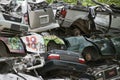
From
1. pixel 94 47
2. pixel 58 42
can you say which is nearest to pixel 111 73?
pixel 94 47

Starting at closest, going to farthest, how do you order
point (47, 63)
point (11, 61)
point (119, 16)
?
point (11, 61) < point (47, 63) < point (119, 16)

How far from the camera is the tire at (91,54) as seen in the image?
39.6 feet

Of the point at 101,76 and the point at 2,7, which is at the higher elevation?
the point at 2,7

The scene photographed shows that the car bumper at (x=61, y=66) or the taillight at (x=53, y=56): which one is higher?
the taillight at (x=53, y=56)

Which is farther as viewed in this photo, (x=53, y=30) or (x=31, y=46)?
(x=53, y=30)

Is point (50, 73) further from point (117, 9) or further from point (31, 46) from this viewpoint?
point (117, 9)

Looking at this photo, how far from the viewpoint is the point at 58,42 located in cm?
1186

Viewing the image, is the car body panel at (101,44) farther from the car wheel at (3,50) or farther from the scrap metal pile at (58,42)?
the car wheel at (3,50)

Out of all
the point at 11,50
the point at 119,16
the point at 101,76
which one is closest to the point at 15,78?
the point at 11,50

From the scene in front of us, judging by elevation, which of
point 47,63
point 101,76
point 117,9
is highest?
point 117,9

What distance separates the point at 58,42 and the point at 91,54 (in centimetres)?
136

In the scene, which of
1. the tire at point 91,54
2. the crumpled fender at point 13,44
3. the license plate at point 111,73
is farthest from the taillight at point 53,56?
the tire at point 91,54

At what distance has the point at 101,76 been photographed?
1060 centimetres

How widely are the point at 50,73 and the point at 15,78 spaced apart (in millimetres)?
2695
